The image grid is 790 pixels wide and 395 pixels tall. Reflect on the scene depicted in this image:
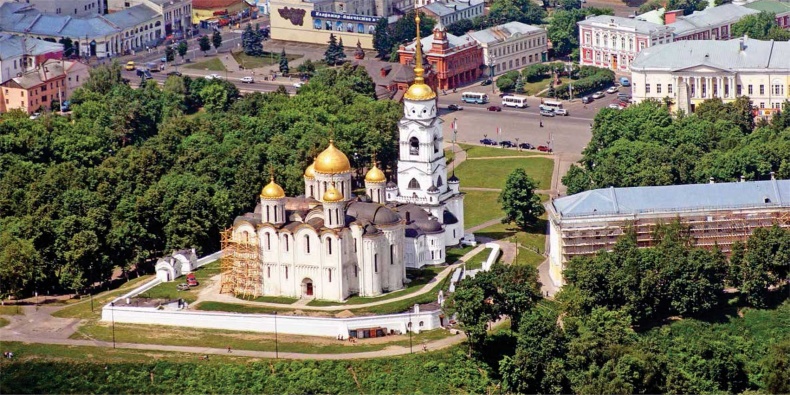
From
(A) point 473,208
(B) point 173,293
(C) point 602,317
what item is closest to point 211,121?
(A) point 473,208

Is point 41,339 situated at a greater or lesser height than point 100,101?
lesser

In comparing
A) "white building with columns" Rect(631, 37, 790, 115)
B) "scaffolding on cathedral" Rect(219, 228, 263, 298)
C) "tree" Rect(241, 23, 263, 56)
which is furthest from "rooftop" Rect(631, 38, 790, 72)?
"scaffolding on cathedral" Rect(219, 228, 263, 298)

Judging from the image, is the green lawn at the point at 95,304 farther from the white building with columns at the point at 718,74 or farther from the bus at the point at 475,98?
the white building with columns at the point at 718,74

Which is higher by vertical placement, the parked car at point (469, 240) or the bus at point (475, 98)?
the bus at point (475, 98)

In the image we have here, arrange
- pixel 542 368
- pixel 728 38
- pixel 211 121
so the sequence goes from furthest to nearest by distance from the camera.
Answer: pixel 728 38 < pixel 211 121 < pixel 542 368

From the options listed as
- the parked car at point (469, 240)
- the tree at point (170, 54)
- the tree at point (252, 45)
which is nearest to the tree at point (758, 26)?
the tree at point (252, 45)

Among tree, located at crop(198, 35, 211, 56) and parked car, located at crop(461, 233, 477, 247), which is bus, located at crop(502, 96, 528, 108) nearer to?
tree, located at crop(198, 35, 211, 56)

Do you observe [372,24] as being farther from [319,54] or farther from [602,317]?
[602,317]
